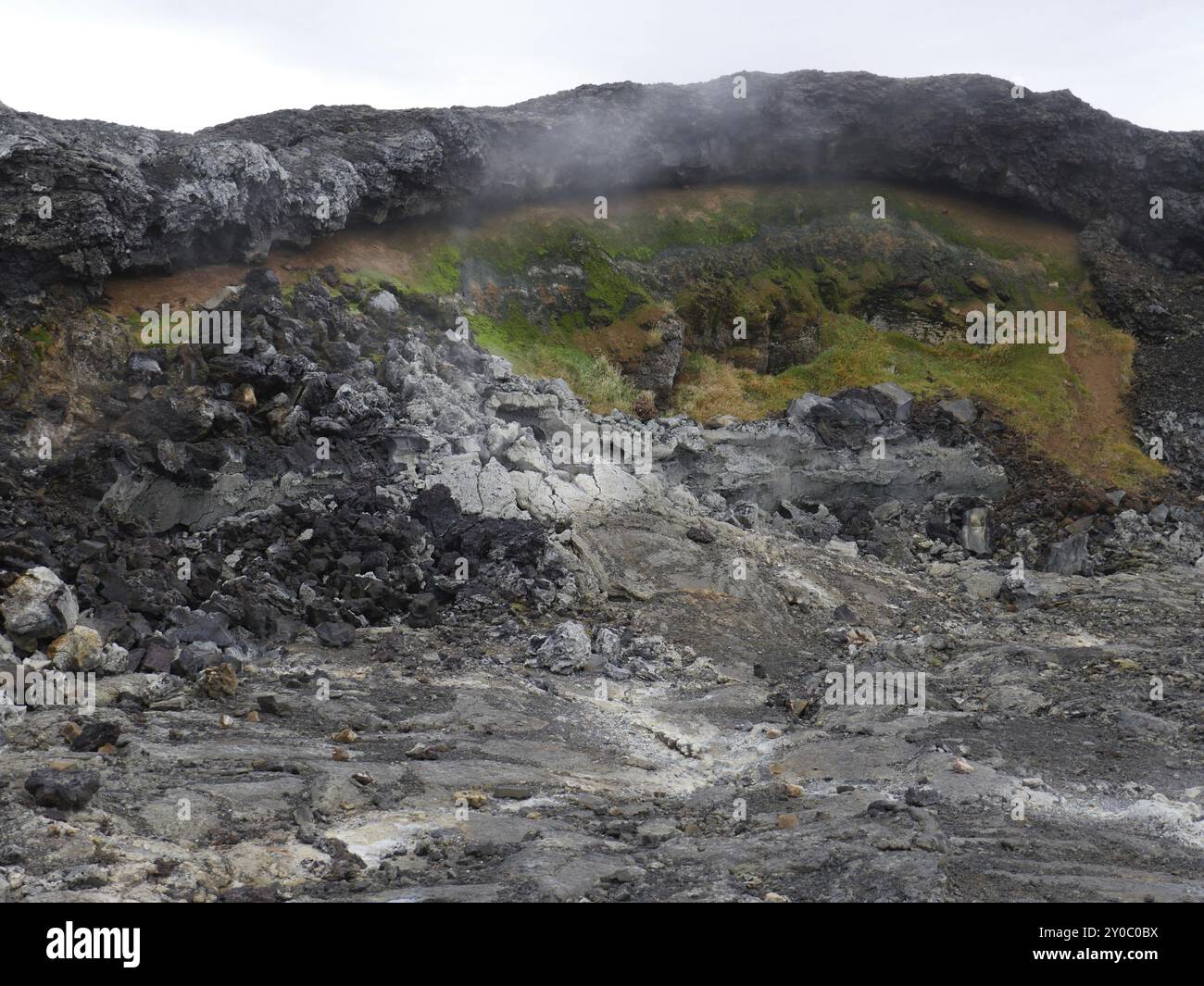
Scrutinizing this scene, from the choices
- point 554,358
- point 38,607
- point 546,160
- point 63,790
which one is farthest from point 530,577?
point 546,160

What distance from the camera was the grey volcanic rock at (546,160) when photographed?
25438 millimetres

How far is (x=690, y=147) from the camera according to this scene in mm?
42000

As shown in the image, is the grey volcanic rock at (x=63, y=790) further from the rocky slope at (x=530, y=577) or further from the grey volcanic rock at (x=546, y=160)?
the grey volcanic rock at (x=546, y=160)

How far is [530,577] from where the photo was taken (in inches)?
883

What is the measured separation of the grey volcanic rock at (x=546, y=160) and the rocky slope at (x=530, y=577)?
0.17 metres

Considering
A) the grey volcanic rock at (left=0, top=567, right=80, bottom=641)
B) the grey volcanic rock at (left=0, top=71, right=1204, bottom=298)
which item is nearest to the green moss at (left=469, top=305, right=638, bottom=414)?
the grey volcanic rock at (left=0, top=71, right=1204, bottom=298)

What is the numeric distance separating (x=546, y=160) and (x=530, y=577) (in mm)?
21302

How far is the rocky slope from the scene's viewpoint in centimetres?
1094

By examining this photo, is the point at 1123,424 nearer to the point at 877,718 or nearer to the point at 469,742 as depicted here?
the point at 877,718

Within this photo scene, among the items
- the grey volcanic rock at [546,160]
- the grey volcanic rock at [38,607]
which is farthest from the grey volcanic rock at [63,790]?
the grey volcanic rock at [546,160]

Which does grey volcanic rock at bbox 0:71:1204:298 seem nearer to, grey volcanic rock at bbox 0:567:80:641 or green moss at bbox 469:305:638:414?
green moss at bbox 469:305:638:414

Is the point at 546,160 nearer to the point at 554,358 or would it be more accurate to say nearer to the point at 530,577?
the point at 554,358

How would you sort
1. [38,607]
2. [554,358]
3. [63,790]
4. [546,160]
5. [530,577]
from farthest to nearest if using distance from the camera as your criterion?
[546,160] < [554,358] < [530,577] < [38,607] < [63,790]

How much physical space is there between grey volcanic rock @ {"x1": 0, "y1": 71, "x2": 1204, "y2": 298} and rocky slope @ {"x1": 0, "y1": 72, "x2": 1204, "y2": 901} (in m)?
0.17
